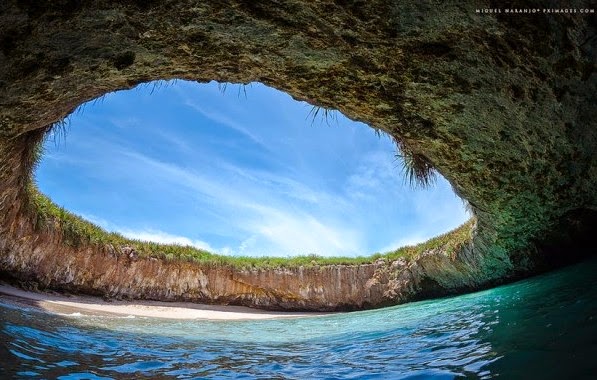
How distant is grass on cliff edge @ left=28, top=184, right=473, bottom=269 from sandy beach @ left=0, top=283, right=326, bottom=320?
5.28 ft

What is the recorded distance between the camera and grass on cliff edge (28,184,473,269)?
11.0 metres

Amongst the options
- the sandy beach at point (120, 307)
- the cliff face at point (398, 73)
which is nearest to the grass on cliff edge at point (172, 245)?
the sandy beach at point (120, 307)

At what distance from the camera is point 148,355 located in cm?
449

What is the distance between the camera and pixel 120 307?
12078 mm

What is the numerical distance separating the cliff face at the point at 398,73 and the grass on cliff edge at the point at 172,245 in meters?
1.89

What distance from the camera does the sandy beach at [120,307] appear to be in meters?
9.36

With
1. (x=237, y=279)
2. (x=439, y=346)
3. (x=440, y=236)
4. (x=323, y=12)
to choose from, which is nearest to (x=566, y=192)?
(x=439, y=346)

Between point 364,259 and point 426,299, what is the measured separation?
309cm

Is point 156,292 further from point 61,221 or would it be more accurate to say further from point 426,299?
point 426,299

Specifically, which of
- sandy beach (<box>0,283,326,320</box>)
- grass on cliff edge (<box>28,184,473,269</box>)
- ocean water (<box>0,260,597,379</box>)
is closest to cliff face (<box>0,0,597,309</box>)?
grass on cliff edge (<box>28,184,473,269</box>)

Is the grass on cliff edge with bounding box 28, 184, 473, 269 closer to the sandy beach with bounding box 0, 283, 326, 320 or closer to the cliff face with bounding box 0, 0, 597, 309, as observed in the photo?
the sandy beach with bounding box 0, 283, 326, 320

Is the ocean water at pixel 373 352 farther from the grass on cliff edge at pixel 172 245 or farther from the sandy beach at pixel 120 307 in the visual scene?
the grass on cliff edge at pixel 172 245

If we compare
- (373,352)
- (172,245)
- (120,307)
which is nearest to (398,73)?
(373,352)

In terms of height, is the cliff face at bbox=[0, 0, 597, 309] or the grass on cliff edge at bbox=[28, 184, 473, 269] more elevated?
the cliff face at bbox=[0, 0, 597, 309]
